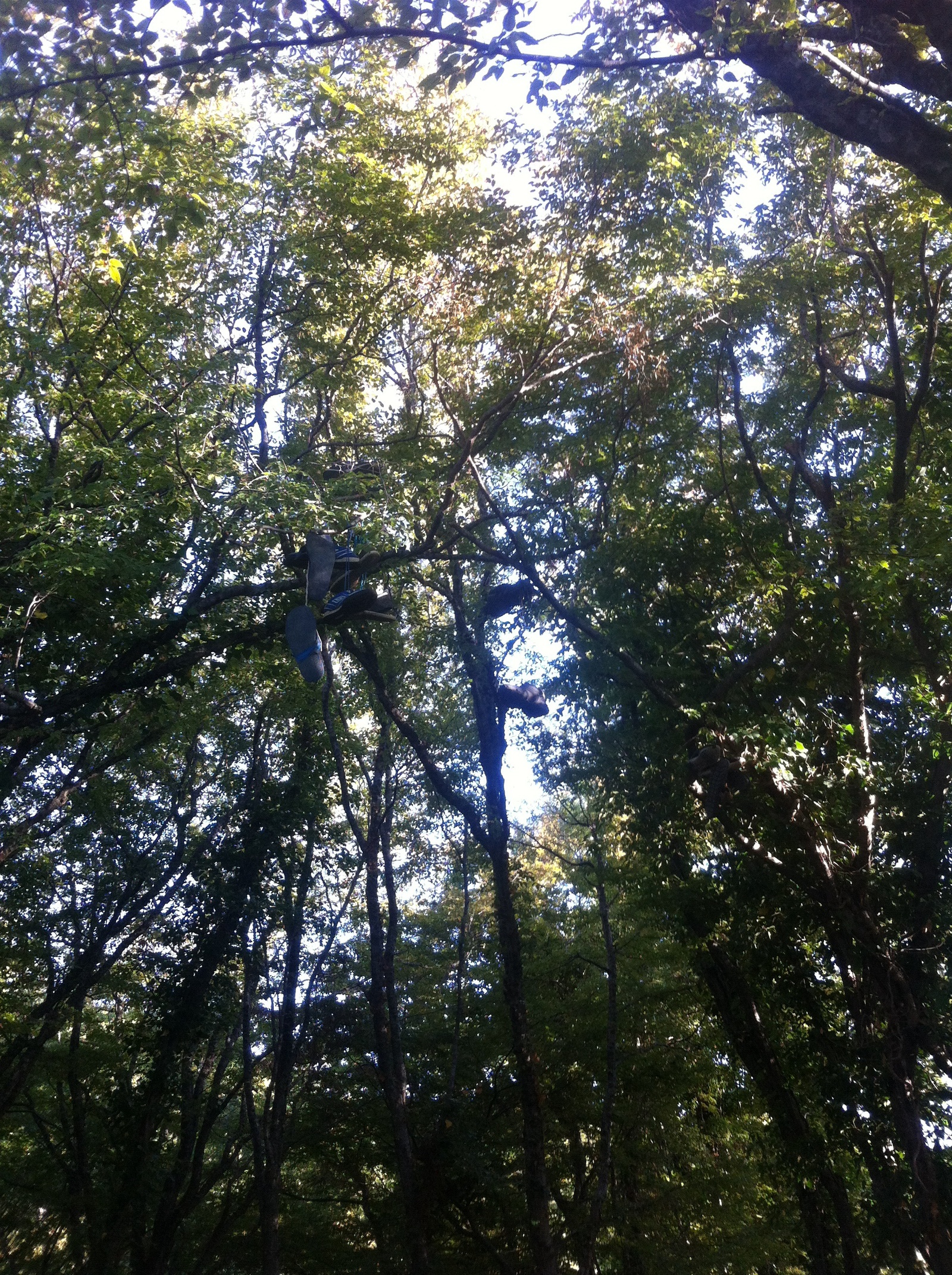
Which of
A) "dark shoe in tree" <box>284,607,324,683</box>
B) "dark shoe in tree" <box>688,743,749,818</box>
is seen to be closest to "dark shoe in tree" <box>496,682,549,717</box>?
"dark shoe in tree" <box>688,743,749,818</box>

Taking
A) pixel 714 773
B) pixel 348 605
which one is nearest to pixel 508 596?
pixel 348 605

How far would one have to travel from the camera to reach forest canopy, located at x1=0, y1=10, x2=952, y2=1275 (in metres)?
5.71

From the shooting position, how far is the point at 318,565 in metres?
5.27

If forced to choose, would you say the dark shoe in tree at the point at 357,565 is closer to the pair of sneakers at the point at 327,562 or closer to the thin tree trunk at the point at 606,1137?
the pair of sneakers at the point at 327,562

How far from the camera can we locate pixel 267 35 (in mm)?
3953

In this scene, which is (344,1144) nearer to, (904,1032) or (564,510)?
(904,1032)

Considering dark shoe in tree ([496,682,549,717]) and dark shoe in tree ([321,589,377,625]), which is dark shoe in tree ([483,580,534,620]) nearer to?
dark shoe in tree ([496,682,549,717])

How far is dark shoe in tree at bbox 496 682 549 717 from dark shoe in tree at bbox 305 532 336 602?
2780mm

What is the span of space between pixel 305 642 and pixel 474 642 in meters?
3.95

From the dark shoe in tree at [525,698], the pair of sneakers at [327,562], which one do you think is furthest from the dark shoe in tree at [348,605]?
the dark shoe in tree at [525,698]

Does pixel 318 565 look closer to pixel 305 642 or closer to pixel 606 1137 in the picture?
pixel 305 642

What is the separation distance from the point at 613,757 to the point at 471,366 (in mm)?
4090

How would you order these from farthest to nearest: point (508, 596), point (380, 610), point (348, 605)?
point (508, 596), point (380, 610), point (348, 605)

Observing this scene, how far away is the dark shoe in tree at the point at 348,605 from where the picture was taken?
5.57 m
